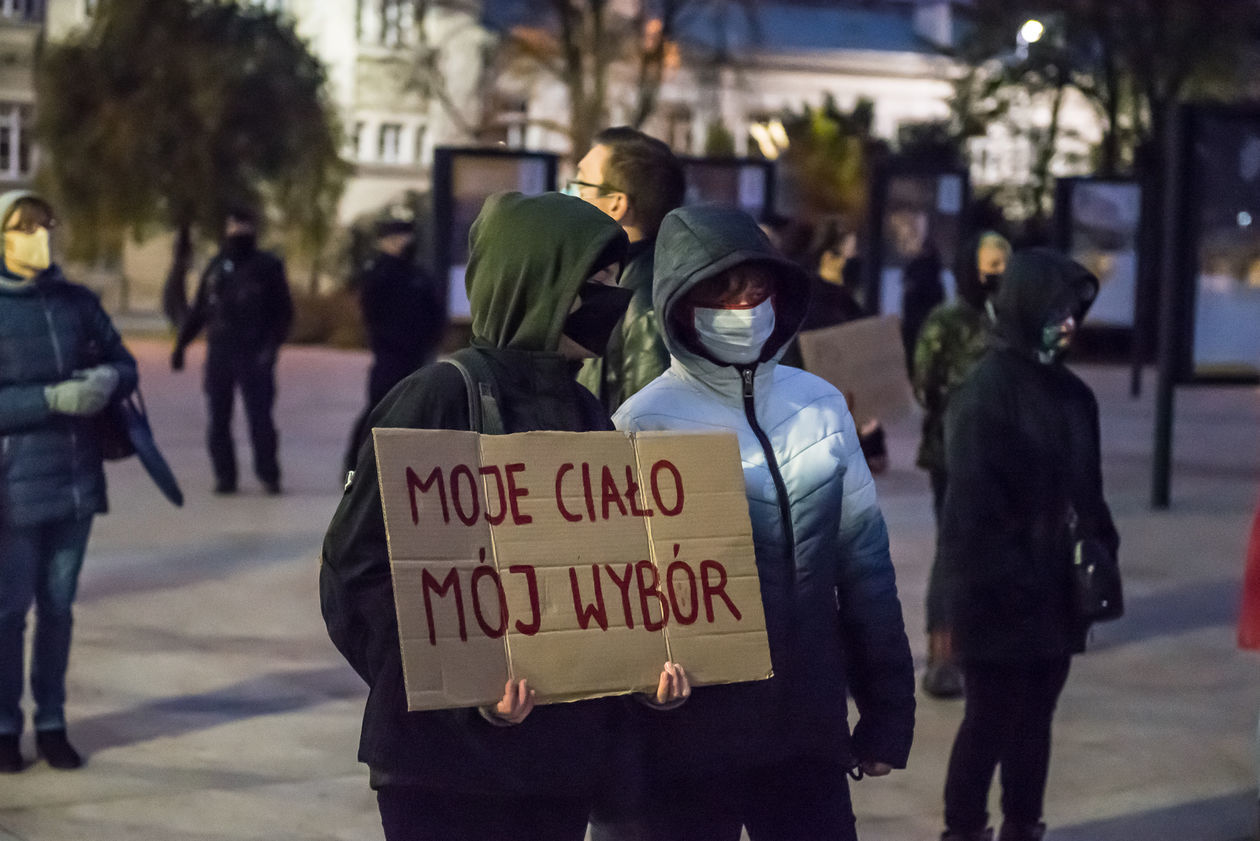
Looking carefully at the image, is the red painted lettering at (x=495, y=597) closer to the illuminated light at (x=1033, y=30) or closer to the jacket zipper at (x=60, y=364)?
the jacket zipper at (x=60, y=364)

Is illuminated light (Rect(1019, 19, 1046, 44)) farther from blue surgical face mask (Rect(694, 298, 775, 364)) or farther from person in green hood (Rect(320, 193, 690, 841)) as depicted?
person in green hood (Rect(320, 193, 690, 841))

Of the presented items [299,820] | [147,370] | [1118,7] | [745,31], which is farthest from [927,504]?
[745,31]

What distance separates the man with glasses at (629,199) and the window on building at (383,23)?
5100 cm

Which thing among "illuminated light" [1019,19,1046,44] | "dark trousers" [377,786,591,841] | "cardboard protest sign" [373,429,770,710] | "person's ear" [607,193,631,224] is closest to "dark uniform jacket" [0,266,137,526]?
"person's ear" [607,193,631,224]

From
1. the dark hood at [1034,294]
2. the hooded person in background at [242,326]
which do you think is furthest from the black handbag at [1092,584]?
the hooded person in background at [242,326]

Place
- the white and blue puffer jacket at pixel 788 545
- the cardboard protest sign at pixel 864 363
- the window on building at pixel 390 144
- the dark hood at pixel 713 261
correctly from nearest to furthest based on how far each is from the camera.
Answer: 1. the white and blue puffer jacket at pixel 788 545
2. the dark hood at pixel 713 261
3. the cardboard protest sign at pixel 864 363
4. the window on building at pixel 390 144

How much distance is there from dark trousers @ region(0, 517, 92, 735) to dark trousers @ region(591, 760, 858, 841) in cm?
320

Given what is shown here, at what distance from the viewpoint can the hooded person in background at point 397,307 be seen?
11.3 m

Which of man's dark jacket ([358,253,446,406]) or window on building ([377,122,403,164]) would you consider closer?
man's dark jacket ([358,253,446,406])

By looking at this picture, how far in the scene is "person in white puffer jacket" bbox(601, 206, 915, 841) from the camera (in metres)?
3.15

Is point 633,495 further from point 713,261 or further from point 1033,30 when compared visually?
point 1033,30

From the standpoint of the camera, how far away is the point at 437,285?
12.2 m

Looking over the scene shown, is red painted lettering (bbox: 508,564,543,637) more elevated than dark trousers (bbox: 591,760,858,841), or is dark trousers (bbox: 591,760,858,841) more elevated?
red painted lettering (bbox: 508,564,543,637)

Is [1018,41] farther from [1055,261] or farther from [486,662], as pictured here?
[486,662]
